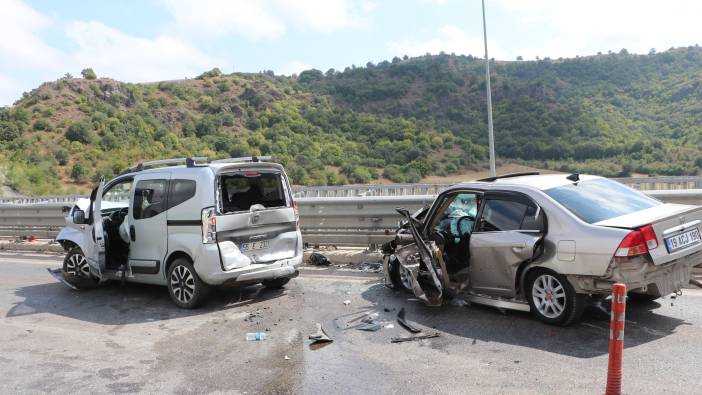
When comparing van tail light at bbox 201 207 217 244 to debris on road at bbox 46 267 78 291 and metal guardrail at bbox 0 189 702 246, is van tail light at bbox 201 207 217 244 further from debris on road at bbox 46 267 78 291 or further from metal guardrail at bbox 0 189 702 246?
metal guardrail at bbox 0 189 702 246

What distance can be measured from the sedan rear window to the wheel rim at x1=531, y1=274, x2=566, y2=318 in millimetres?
698

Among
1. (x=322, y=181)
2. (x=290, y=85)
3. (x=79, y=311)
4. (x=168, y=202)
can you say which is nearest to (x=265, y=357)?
(x=168, y=202)

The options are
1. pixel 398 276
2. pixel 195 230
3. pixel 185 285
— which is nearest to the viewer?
pixel 195 230

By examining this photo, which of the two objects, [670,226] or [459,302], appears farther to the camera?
[459,302]

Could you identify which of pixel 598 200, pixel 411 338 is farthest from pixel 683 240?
pixel 411 338

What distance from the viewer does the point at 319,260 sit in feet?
33.7

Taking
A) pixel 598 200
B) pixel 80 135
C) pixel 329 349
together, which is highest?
pixel 80 135

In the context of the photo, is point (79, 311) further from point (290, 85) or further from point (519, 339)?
point (290, 85)

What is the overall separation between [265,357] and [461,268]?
2.60 meters

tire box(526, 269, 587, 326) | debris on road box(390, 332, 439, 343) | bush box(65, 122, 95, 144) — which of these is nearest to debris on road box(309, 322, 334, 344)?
debris on road box(390, 332, 439, 343)

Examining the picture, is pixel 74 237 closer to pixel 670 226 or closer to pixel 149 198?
pixel 149 198

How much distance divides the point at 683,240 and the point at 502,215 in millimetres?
1726

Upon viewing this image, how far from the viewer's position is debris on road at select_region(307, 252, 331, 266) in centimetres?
1027

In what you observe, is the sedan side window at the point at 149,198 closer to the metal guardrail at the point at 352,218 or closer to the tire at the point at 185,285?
the tire at the point at 185,285
